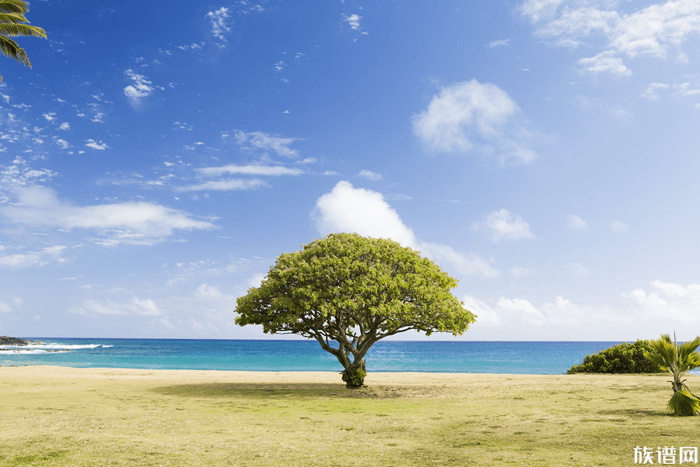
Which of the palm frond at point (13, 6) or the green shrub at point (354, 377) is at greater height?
the palm frond at point (13, 6)

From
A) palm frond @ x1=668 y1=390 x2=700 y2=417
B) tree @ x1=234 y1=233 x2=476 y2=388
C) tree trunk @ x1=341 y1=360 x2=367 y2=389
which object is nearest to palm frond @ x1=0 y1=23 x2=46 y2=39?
tree @ x1=234 y1=233 x2=476 y2=388

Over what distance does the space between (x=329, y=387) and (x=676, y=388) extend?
1880 centimetres

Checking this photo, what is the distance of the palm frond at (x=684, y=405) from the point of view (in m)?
15.5

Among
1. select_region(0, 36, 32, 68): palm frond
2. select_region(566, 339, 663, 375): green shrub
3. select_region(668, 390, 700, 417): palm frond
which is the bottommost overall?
select_region(566, 339, 663, 375): green shrub

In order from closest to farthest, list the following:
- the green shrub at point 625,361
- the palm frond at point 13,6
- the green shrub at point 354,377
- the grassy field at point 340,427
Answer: the grassy field at point 340,427
the palm frond at point 13,6
the green shrub at point 354,377
the green shrub at point 625,361

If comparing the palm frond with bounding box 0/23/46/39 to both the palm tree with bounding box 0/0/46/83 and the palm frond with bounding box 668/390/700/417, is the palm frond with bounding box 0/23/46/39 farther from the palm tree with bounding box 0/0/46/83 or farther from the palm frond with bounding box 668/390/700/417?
the palm frond with bounding box 668/390/700/417

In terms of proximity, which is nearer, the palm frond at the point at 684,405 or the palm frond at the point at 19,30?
the palm frond at the point at 684,405

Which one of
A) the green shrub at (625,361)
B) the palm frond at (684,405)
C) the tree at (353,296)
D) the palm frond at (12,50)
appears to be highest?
the palm frond at (12,50)

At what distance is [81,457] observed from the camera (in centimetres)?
1144

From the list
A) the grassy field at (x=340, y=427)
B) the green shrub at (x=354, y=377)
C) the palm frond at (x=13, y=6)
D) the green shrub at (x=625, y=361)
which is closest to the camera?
the grassy field at (x=340, y=427)

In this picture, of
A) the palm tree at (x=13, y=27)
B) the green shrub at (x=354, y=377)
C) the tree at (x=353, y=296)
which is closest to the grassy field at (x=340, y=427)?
the green shrub at (x=354, y=377)

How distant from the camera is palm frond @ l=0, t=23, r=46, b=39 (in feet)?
80.2

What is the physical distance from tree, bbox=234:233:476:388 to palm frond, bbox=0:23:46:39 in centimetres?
1703

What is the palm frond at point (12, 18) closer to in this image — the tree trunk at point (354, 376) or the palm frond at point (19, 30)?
the palm frond at point (19, 30)
